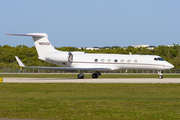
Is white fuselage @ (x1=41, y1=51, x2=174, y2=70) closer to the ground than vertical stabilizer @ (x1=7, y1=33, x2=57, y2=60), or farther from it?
closer to the ground

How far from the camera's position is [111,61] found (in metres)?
34.6

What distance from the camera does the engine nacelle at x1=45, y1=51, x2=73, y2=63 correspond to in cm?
3491

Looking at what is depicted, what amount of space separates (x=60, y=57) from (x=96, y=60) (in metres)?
4.36

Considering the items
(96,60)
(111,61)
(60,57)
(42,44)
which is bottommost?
(111,61)

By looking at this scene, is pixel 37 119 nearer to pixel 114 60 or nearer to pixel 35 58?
pixel 114 60

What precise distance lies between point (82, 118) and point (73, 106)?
272 cm

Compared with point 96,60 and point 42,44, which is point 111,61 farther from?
point 42,44

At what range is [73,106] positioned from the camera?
1245cm

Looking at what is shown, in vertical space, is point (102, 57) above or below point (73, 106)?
above

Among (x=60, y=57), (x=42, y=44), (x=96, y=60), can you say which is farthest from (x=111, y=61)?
(x=42, y=44)

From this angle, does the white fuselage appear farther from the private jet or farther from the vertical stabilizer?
the vertical stabilizer

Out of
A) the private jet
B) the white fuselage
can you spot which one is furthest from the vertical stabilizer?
the white fuselage

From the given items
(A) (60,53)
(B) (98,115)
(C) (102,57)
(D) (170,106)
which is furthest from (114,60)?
(B) (98,115)

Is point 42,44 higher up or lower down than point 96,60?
higher up
